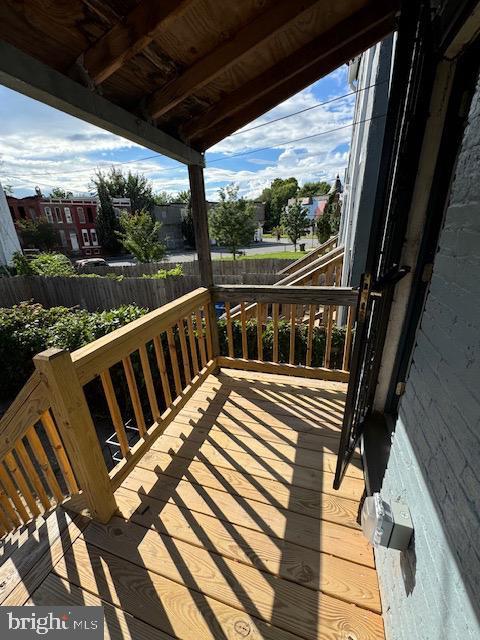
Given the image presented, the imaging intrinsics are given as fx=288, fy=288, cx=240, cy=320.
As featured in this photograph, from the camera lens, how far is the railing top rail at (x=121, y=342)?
1400mm

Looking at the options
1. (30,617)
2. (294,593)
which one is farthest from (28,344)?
(294,593)

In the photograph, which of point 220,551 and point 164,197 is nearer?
point 220,551

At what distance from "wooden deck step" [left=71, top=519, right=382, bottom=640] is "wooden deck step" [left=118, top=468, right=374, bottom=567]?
0.17m

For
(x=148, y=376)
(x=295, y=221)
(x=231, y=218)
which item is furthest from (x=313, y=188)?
(x=148, y=376)

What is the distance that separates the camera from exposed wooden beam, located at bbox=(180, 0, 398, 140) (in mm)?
1494

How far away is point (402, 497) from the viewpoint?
3.42ft

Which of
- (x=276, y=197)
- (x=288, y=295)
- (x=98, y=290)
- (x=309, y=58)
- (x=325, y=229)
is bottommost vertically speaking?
(x=98, y=290)

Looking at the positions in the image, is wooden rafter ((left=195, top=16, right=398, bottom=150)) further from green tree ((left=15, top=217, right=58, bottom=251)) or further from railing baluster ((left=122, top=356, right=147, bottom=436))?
green tree ((left=15, top=217, right=58, bottom=251))

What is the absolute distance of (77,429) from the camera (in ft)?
4.47

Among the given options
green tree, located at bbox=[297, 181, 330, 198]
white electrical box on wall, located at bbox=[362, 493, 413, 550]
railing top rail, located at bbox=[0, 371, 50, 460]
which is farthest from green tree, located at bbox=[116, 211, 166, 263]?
green tree, located at bbox=[297, 181, 330, 198]

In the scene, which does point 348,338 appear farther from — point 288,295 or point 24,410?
point 24,410

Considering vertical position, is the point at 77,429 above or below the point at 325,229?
above

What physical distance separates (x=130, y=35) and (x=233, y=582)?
93.7 inches

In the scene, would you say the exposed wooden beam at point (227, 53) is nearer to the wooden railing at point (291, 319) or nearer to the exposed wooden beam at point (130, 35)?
the exposed wooden beam at point (130, 35)
